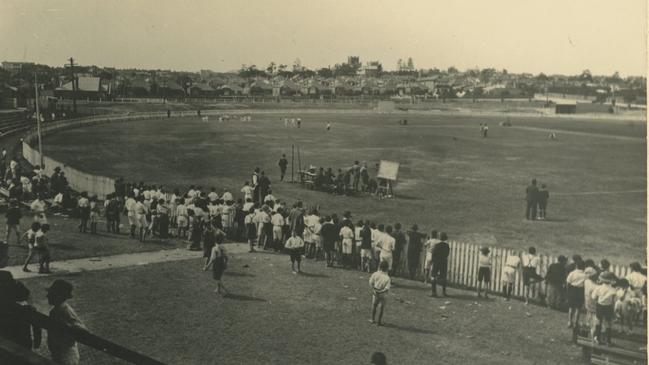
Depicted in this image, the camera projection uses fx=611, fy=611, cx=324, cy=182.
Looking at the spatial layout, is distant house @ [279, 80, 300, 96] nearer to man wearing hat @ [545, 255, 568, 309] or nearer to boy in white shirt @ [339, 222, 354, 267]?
boy in white shirt @ [339, 222, 354, 267]

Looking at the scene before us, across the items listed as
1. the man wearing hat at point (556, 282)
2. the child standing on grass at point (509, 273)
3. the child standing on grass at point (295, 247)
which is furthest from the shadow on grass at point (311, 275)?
the man wearing hat at point (556, 282)

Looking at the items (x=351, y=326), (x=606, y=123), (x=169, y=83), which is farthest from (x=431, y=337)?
(x=169, y=83)

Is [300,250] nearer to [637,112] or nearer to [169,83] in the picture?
[637,112]

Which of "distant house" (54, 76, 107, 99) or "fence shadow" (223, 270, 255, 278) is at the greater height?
"distant house" (54, 76, 107, 99)

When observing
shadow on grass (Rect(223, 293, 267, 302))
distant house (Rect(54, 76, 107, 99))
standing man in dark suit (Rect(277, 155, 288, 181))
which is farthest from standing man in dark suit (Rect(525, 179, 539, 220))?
distant house (Rect(54, 76, 107, 99))

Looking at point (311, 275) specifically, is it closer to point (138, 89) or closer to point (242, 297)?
point (242, 297)

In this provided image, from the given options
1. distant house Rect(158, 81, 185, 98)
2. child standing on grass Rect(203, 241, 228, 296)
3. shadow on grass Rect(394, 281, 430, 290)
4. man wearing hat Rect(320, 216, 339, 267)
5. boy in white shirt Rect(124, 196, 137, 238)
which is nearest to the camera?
child standing on grass Rect(203, 241, 228, 296)
